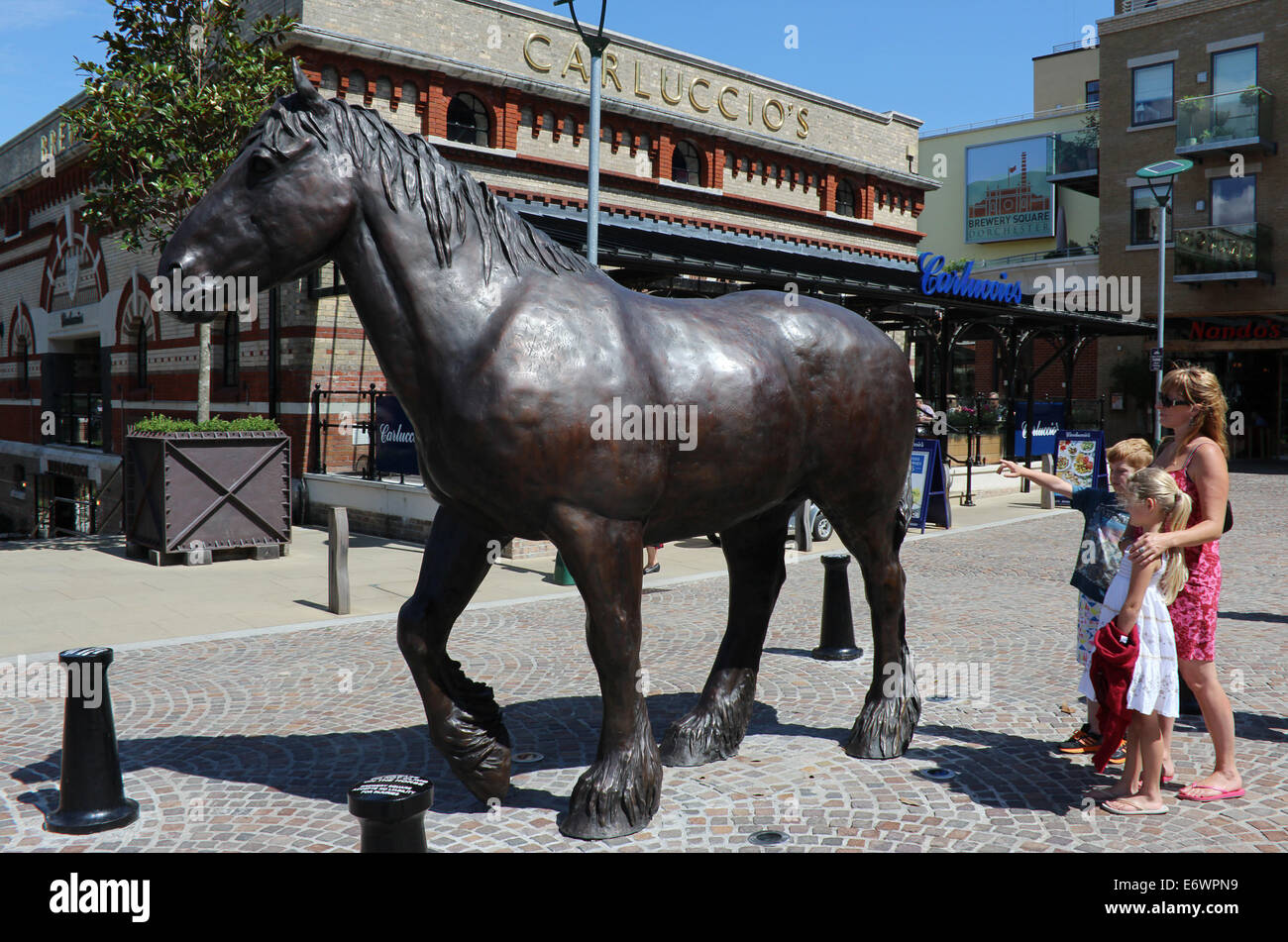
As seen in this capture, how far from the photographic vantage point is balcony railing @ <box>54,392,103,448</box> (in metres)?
→ 22.7

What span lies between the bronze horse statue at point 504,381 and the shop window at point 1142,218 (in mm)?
31851

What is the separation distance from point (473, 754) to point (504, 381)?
1.55 meters

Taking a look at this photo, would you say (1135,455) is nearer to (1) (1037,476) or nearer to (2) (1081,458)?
(1) (1037,476)

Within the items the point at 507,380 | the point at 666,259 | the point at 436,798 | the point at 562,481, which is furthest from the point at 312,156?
the point at 666,259

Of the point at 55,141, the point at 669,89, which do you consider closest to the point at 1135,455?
the point at 669,89

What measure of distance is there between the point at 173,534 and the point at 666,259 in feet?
23.3

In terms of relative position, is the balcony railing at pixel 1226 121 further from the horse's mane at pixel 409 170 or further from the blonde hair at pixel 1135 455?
the horse's mane at pixel 409 170

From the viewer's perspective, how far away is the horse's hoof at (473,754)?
153 inches

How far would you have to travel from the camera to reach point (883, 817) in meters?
3.91

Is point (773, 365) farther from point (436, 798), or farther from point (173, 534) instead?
point (173, 534)

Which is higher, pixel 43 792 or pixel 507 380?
pixel 507 380

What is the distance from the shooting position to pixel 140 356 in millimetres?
21062

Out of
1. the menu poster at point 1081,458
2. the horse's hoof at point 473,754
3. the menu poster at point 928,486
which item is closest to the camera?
the horse's hoof at point 473,754

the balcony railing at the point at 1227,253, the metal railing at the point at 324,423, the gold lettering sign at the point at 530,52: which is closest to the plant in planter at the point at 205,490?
the metal railing at the point at 324,423
